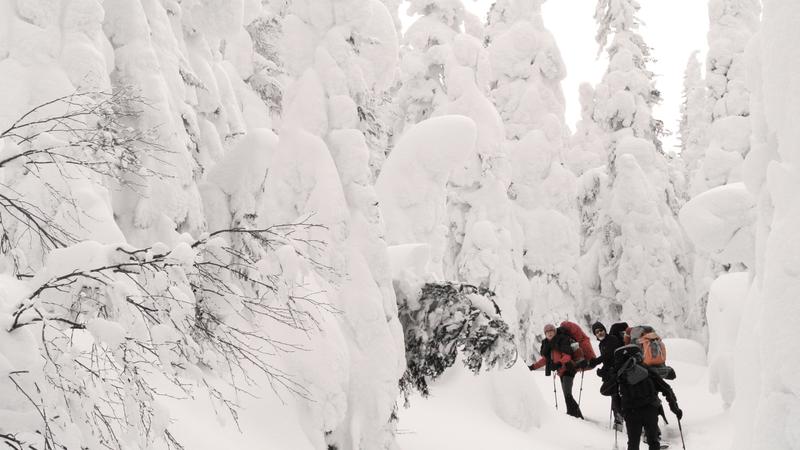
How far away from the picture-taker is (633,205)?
2495cm

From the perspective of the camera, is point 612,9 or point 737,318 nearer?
point 737,318

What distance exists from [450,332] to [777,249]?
5.19 m

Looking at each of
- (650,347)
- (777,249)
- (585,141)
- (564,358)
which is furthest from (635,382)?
(585,141)

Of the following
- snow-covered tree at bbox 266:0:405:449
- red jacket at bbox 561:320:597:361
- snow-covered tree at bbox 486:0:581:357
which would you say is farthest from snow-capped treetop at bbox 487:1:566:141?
snow-covered tree at bbox 266:0:405:449

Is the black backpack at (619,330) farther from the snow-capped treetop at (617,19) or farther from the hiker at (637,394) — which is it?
the snow-capped treetop at (617,19)

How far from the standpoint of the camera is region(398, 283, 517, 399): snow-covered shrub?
8961 millimetres

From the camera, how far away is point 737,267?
1936 centimetres

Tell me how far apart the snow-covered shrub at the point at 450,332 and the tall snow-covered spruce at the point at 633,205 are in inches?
662

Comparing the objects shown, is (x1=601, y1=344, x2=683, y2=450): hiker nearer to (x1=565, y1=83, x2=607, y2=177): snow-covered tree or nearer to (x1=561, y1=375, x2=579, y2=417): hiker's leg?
(x1=561, y1=375, x2=579, y2=417): hiker's leg

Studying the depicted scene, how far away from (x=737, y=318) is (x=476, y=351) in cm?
592

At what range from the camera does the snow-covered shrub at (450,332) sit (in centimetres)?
896

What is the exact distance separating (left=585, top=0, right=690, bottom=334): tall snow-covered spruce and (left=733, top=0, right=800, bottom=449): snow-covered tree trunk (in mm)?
20704

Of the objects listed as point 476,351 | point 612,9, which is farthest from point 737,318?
point 612,9

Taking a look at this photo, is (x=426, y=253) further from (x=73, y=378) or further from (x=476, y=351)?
(x=73, y=378)
